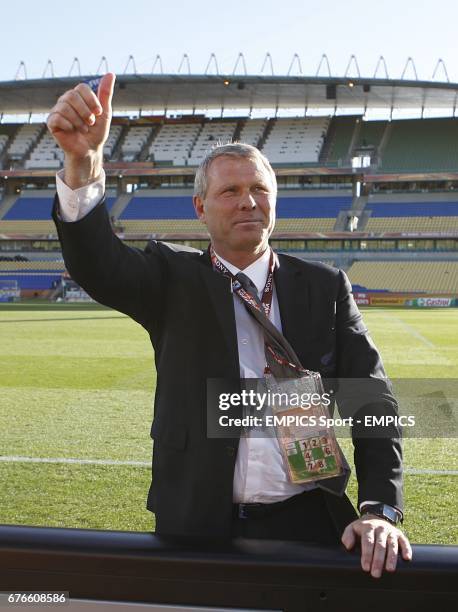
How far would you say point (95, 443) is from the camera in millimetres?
6293

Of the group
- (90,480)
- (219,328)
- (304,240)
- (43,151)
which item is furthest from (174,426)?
(43,151)

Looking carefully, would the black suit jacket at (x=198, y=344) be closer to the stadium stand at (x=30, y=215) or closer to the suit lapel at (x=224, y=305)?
the suit lapel at (x=224, y=305)

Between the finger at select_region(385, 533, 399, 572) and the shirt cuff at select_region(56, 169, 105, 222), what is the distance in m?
1.07

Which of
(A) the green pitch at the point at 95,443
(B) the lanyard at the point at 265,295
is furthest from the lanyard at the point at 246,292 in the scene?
(A) the green pitch at the point at 95,443

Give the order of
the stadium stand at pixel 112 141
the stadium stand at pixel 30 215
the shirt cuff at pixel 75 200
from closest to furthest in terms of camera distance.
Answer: the shirt cuff at pixel 75 200
the stadium stand at pixel 30 215
the stadium stand at pixel 112 141

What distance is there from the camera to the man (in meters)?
1.77

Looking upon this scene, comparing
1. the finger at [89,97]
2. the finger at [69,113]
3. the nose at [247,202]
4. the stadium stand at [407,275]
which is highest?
the stadium stand at [407,275]

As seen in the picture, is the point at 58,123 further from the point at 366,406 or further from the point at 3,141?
the point at 3,141

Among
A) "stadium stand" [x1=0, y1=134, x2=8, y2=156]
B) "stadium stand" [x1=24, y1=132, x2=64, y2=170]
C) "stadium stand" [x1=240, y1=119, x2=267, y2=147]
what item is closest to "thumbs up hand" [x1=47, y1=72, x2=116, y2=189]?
"stadium stand" [x1=240, y1=119, x2=267, y2=147]

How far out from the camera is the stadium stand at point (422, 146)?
169 feet

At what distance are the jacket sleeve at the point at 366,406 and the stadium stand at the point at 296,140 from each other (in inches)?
2025

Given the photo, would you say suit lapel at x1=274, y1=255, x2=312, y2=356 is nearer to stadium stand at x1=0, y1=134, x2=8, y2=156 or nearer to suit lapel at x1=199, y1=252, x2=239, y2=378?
suit lapel at x1=199, y1=252, x2=239, y2=378

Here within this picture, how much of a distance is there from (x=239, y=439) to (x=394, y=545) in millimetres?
640

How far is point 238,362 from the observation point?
192cm
